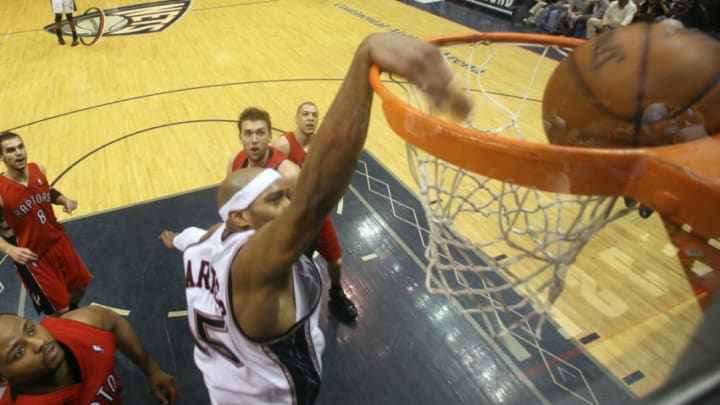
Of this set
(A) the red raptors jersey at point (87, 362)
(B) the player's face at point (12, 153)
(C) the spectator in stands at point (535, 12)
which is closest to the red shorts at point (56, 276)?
(B) the player's face at point (12, 153)

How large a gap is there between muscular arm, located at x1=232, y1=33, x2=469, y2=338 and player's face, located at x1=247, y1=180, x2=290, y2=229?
49 centimetres

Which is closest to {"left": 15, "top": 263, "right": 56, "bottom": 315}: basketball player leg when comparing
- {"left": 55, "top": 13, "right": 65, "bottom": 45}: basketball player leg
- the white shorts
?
the white shorts

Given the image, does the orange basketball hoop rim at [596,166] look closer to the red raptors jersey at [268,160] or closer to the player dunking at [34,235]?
the red raptors jersey at [268,160]

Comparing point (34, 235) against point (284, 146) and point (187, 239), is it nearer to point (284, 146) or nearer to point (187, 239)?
point (187, 239)

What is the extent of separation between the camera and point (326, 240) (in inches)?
117

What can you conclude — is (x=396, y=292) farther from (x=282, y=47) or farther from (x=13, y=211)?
(x=282, y=47)

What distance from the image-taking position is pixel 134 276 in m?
3.61

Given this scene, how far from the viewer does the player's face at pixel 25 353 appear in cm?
177

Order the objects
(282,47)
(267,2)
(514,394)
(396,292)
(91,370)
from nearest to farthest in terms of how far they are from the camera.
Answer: (91,370) < (514,394) < (396,292) < (282,47) < (267,2)

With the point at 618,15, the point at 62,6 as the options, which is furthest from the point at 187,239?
the point at 62,6

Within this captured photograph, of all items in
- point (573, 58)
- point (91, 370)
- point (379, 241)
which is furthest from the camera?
point (379, 241)

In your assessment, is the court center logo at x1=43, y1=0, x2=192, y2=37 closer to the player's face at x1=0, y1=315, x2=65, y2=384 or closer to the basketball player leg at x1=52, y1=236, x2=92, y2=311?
the basketball player leg at x1=52, y1=236, x2=92, y2=311

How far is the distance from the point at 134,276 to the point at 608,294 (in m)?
3.63

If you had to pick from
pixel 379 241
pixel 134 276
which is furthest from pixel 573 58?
pixel 134 276
